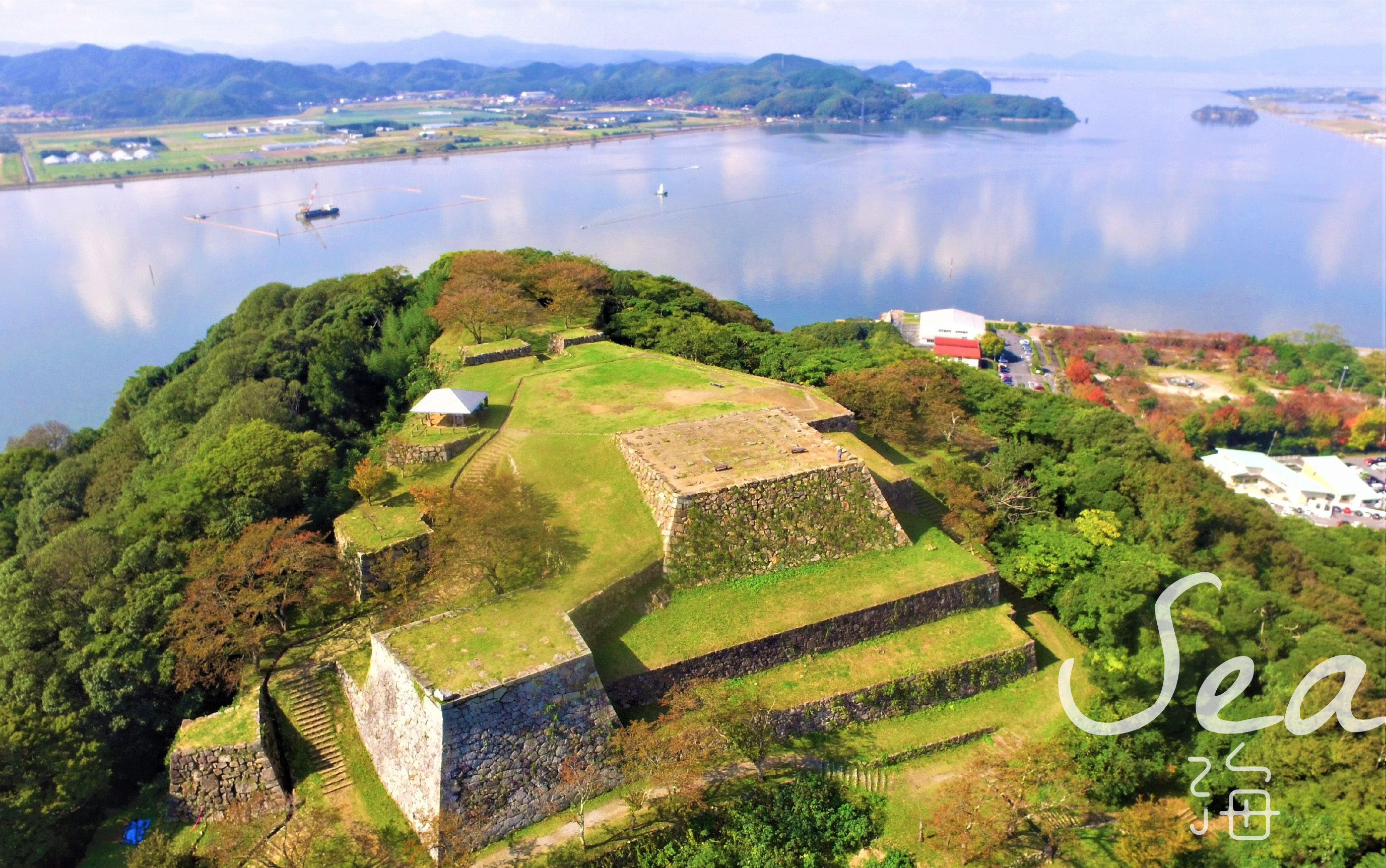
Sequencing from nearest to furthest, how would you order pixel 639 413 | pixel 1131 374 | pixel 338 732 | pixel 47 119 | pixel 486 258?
pixel 338 732, pixel 639 413, pixel 486 258, pixel 1131 374, pixel 47 119

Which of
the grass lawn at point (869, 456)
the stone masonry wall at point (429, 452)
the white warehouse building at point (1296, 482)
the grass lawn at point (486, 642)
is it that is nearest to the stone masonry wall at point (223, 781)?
the grass lawn at point (486, 642)

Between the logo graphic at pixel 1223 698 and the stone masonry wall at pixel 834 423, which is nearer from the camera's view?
the logo graphic at pixel 1223 698

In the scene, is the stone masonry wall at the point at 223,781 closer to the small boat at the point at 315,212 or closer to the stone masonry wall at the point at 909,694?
the stone masonry wall at the point at 909,694

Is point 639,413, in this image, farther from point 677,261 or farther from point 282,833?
point 677,261

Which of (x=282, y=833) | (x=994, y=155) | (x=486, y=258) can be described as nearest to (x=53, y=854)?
(x=282, y=833)

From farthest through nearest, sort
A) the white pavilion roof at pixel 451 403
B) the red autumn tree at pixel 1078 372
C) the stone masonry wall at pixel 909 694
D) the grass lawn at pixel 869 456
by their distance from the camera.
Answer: the red autumn tree at pixel 1078 372, the white pavilion roof at pixel 451 403, the grass lawn at pixel 869 456, the stone masonry wall at pixel 909 694

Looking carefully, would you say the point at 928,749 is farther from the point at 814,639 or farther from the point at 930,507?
the point at 930,507
